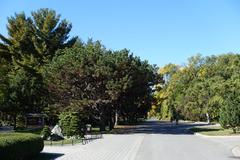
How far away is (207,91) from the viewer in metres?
80.4

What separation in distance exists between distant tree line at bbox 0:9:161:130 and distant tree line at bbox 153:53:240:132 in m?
9.69

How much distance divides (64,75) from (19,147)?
119ft

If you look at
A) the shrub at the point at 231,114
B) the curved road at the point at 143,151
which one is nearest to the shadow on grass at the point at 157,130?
the shrub at the point at 231,114

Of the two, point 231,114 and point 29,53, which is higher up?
point 29,53

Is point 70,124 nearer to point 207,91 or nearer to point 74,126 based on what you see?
point 74,126

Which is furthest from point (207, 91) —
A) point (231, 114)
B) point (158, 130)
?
point (231, 114)

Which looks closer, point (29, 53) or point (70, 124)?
point (70, 124)

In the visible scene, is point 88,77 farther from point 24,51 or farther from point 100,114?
point 24,51

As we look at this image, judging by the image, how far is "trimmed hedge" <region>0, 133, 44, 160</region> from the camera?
16109 mm

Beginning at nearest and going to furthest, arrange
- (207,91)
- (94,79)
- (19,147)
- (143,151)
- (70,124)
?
(19,147) → (143,151) → (70,124) → (94,79) → (207,91)

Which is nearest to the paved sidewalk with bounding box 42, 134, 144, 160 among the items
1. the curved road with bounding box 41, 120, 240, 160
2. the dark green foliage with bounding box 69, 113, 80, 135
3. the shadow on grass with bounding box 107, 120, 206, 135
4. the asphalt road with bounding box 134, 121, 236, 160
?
the curved road with bounding box 41, 120, 240, 160

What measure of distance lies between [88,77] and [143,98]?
394 inches

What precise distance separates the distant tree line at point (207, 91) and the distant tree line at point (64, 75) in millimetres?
9688

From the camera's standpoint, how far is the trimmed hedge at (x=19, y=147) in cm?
1611
